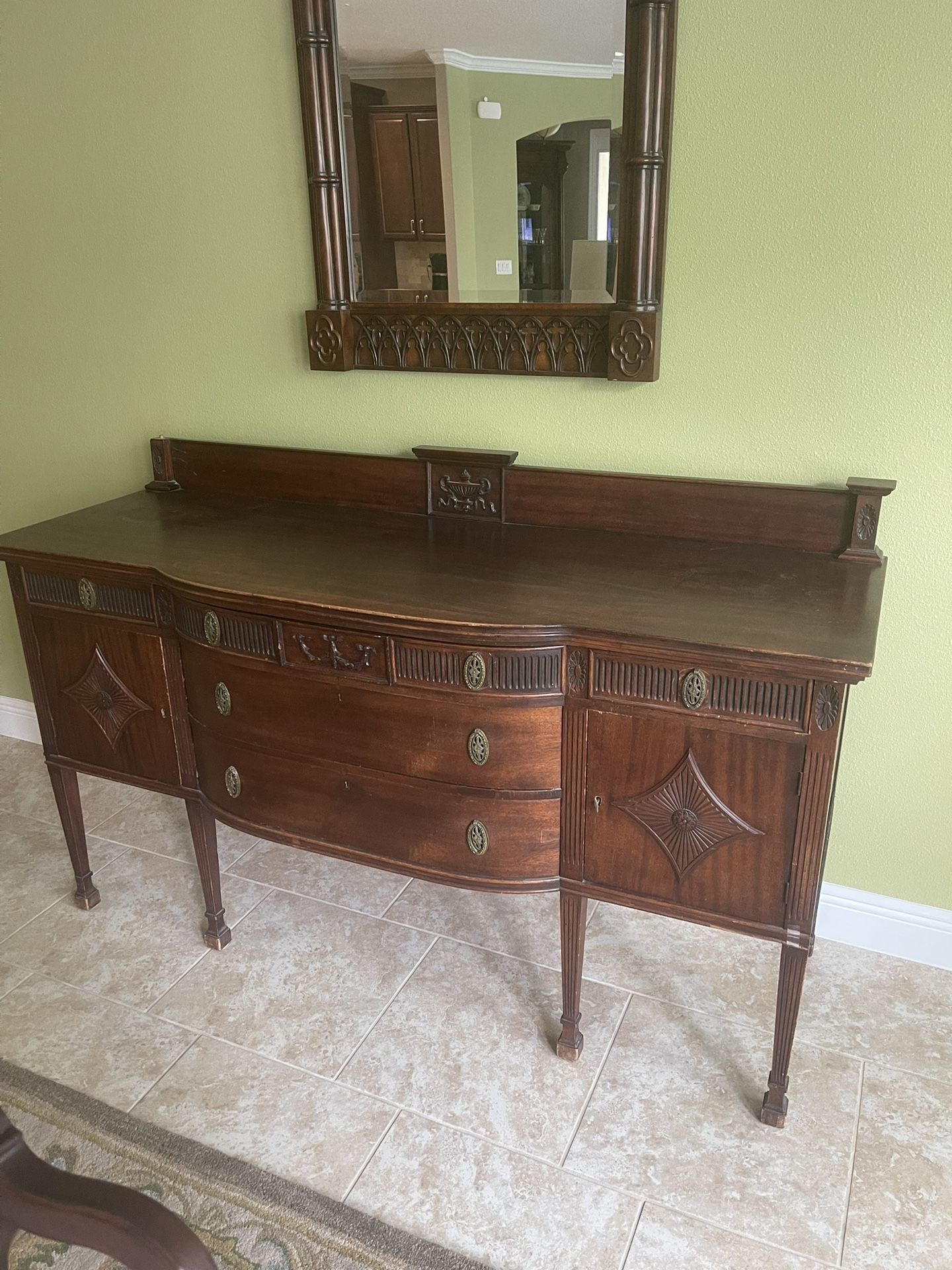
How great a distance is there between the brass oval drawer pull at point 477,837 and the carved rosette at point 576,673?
291 millimetres

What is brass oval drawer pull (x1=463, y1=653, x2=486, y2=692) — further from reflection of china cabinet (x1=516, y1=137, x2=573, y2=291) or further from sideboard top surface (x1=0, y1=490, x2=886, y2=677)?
reflection of china cabinet (x1=516, y1=137, x2=573, y2=291)

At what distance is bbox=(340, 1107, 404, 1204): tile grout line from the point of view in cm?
157

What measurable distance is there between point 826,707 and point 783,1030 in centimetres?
61

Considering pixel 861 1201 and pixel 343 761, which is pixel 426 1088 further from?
pixel 861 1201

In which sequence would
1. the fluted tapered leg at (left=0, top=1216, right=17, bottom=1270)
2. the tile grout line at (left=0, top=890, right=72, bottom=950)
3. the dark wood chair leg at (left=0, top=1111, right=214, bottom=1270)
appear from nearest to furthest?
the dark wood chair leg at (left=0, top=1111, right=214, bottom=1270), the fluted tapered leg at (left=0, top=1216, right=17, bottom=1270), the tile grout line at (left=0, top=890, right=72, bottom=950)

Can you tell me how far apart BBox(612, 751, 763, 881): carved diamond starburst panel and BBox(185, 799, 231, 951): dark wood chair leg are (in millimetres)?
931

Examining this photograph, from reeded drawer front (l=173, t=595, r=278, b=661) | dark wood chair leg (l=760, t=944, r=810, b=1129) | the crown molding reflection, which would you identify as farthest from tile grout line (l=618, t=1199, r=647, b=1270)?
the crown molding reflection

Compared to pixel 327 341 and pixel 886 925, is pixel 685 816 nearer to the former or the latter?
pixel 886 925

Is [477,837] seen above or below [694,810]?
below

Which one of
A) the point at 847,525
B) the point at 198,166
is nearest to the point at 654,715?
the point at 847,525

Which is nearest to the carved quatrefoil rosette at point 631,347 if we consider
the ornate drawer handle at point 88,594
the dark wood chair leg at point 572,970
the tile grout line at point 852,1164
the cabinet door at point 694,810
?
the cabinet door at point 694,810

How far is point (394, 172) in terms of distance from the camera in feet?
6.23

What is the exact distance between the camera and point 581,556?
69.6 inches

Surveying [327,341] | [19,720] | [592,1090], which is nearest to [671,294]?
[327,341]
